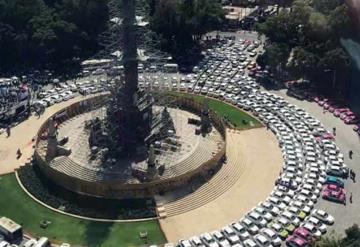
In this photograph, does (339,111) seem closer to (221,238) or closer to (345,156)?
(345,156)

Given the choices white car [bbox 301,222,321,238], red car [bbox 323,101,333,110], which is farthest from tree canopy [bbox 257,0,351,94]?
white car [bbox 301,222,321,238]

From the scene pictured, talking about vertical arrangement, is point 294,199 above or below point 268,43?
below

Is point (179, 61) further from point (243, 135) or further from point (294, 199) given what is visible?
point (294, 199)

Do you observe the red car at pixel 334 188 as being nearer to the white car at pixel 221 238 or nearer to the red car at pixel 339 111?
the white car at pixel 221 238

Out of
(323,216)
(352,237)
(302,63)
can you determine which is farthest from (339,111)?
(352,237)

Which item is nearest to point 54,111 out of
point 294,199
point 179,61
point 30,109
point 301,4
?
point 30,109

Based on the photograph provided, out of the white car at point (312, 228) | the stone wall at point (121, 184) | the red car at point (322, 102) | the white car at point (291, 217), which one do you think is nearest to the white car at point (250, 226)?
the white car at point (291, 217)
